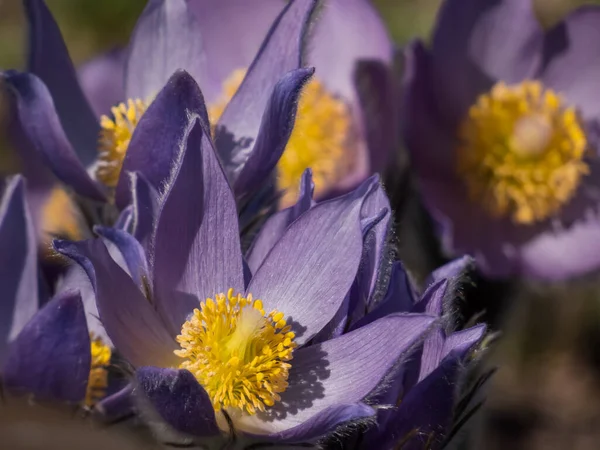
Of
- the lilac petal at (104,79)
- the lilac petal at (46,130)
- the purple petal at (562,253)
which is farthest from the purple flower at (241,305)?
the purple petal at (562,253)

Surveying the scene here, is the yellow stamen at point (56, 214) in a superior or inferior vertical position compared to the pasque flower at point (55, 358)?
superior

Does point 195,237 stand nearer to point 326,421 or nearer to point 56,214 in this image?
point 326,421

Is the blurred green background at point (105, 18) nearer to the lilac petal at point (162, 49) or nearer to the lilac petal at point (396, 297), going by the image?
the lilac petal at point (162, 49)

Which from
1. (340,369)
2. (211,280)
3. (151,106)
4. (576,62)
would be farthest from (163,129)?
(576,62)

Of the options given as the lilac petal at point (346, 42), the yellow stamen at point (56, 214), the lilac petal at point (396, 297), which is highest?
the lilac petal at point (346, 42)

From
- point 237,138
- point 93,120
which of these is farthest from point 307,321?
point 93,120

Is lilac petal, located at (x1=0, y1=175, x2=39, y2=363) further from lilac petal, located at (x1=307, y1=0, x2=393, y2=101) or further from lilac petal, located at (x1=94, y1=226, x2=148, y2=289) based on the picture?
lilac petal, located at (x1=307, y1=0, x2=393, y2=101)

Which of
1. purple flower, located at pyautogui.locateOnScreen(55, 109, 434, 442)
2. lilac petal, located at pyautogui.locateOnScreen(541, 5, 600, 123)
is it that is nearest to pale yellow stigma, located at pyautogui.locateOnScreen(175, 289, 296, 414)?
purple flower, located at pyautogui.locateOnScreen(55, 109, 434, 442)

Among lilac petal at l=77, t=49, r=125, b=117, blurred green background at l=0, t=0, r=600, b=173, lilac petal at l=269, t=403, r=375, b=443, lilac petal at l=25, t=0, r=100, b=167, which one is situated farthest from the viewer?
blurred green background at l=0, t=0, r=600, b=173
